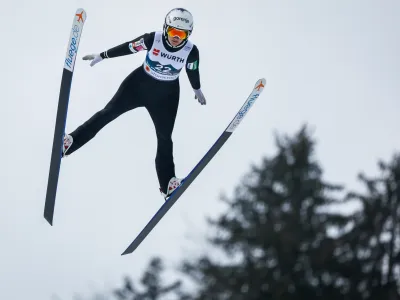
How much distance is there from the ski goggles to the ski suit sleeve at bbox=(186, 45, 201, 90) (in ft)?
1.21

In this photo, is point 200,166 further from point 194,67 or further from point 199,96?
point 194,67

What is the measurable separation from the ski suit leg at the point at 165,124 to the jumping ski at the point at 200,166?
192mm

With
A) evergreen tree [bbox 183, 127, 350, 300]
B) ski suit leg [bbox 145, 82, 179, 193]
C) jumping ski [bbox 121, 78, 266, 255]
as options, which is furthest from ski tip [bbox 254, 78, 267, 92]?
evergreen tree [bbox 183, 127, 350, 300]

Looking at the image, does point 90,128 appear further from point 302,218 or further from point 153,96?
point 302,218

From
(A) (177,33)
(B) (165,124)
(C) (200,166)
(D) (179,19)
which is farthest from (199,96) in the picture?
(D) (179,19)

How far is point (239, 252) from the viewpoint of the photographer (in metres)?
23.2

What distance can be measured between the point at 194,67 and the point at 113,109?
3.19 feet

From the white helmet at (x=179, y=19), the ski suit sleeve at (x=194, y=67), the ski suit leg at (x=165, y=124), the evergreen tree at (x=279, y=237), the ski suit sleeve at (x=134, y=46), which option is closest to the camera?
the white helmet at (x=179, y=19)

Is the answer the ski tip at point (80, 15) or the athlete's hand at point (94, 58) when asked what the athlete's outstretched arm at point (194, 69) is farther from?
the ski tip at point (80, 15)

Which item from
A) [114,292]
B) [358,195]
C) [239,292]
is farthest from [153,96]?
[114,292]

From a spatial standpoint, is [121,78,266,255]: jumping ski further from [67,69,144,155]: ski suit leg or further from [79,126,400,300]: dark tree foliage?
[79,126,400,300]: dark tree foliage

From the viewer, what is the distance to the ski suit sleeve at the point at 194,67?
8.27 m

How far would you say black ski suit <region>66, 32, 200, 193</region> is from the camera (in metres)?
8.14

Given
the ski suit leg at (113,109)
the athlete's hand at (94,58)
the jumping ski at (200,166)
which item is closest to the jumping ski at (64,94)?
the ski suit leg at (113,109)
